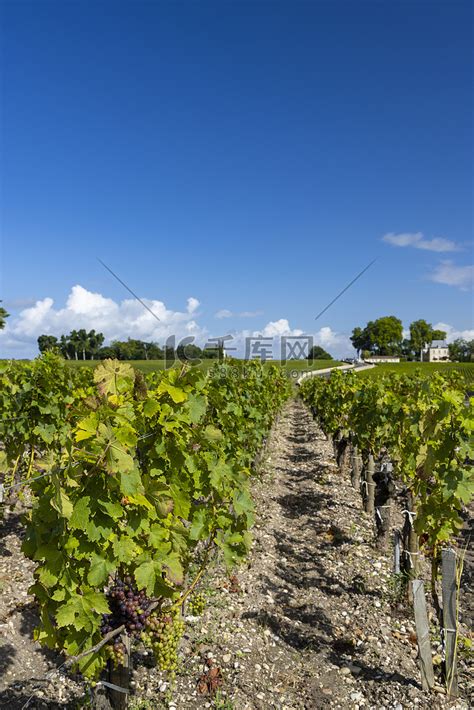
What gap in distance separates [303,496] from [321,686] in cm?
536

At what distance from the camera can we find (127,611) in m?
2.92

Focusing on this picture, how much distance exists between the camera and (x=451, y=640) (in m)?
3.53

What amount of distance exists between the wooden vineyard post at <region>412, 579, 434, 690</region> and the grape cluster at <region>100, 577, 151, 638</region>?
1.91 metres

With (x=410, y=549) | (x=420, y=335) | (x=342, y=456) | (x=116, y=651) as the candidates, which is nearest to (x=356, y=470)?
(x=342, y=456)

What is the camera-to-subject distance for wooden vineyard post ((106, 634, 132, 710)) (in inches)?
114

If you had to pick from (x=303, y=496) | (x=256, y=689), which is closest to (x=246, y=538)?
(x=256, y=689)

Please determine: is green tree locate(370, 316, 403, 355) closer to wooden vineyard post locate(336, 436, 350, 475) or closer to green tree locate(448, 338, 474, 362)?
green tree locate(448, 338, 474, 362)

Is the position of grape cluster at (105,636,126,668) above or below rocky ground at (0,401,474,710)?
above

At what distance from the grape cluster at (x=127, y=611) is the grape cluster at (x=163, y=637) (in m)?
0.06

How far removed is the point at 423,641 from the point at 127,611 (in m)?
2.15

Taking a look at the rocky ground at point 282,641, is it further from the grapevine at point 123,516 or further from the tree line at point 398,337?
the tree line at point 398,337

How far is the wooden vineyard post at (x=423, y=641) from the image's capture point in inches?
139

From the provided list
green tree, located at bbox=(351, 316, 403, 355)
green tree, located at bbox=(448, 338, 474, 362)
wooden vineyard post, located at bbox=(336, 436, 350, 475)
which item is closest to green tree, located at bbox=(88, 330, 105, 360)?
green tree, located at bbox=(351, 316, 403, 355)

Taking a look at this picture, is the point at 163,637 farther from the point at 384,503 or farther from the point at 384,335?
the point at 384,335
